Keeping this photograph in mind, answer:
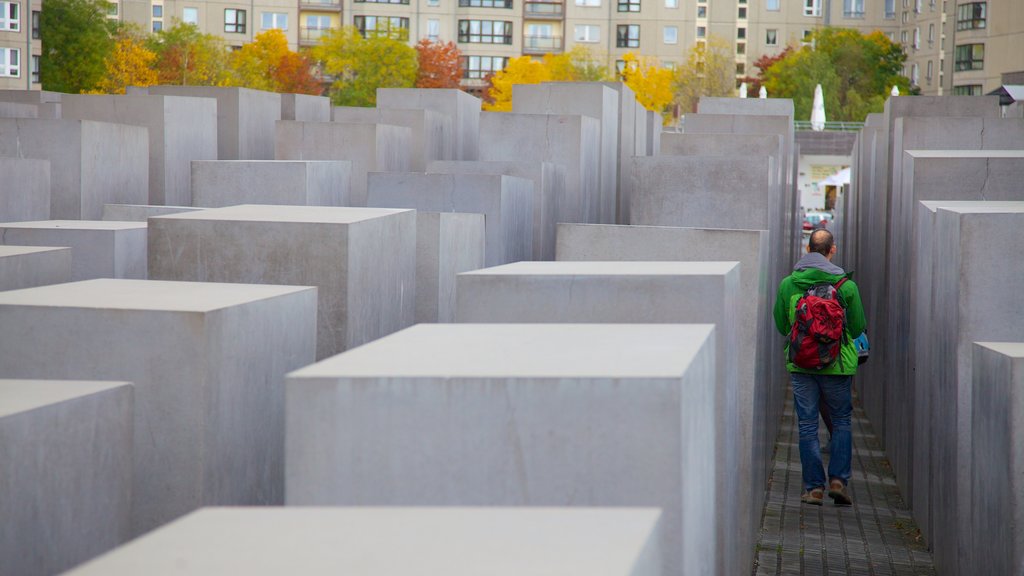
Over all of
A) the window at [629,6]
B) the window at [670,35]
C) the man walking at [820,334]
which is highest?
the window at [629,6]

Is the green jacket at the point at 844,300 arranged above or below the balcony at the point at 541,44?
below

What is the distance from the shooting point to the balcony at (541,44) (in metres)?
83.0

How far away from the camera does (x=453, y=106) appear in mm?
17484

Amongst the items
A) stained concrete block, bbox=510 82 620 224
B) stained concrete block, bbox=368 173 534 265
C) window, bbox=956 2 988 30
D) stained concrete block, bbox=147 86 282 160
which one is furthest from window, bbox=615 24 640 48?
stained concrete block, bbox=368 173 534 265

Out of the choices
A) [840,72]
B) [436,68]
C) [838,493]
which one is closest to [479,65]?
[436,68]

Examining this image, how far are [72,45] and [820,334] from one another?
5120cm

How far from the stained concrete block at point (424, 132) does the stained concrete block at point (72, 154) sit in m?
4.16

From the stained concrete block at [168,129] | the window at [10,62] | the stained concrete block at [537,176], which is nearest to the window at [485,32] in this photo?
the window at [10,62]

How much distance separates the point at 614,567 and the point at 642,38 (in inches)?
3220

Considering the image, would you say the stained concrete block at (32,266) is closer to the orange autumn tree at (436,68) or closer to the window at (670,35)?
the orange autumn tree at (436,68)

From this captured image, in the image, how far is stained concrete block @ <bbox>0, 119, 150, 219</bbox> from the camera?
10047 millimetres

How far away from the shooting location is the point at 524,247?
34.0 feet

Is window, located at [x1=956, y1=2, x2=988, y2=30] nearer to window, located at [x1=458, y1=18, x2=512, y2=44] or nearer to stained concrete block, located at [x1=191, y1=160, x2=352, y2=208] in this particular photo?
window, located at [x1=458, y1=18, x2=512, y2=44]

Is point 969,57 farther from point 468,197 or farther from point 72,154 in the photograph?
point 72,154
